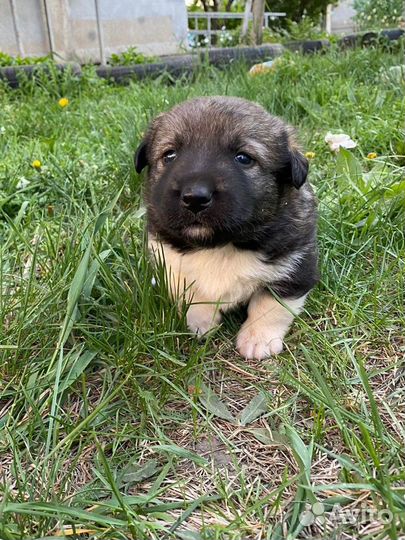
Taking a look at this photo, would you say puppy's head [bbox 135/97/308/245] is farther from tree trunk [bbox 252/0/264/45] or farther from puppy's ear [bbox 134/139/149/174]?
tree trunk [bbox 252/0/264/45]

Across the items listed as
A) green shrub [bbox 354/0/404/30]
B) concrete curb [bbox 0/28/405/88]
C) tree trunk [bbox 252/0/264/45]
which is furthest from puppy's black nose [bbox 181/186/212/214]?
green shrub [bbox 354/0/404/30]

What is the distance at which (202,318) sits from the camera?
2.43 m

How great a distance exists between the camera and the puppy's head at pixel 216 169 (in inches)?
82.1

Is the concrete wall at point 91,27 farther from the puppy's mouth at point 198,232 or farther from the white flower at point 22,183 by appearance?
the puppy's mouth at point 198,232

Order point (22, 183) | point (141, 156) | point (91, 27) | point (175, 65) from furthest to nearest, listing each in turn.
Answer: point (91, 27) → point (175, 65) → point (22, 183) → point (141, 156)

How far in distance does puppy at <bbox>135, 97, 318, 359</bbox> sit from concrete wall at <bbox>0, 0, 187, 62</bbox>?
5925 millimetres

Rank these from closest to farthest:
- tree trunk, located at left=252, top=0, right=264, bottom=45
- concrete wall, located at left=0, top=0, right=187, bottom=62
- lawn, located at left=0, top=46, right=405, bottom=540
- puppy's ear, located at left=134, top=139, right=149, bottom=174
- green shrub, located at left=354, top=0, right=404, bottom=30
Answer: lawn, located at left=0, top=46, right=405, bottom=540, puppy's ear, located at left=134, top=139, right=149, bottom=174, concrete wall, located at left=0, top=0, right=187, bottom=62, tree trunk, located at left=252, top=0, right=264, bottom=45, green shrub, located at left=354, top=0, right=404, bottom=30

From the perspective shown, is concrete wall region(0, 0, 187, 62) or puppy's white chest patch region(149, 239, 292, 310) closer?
puppy's white chest patch region(149, 239, 292, 310)

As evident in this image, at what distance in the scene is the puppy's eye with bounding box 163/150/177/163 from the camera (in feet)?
7.83

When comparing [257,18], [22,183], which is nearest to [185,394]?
[22,183]

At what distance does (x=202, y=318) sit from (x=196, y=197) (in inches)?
25.2

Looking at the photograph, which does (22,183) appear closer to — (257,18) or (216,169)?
(216,169)

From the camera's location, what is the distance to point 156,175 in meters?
2.51

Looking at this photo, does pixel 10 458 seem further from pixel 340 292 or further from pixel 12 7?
pixel 12 7
